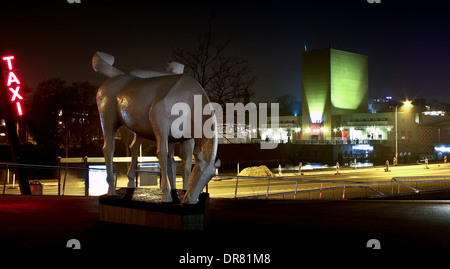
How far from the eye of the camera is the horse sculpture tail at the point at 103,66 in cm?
816

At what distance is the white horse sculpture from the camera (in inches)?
266

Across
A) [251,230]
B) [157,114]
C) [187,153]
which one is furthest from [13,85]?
[251,230]

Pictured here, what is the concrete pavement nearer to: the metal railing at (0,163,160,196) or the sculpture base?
the sculpture base

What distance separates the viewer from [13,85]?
19.2 metres

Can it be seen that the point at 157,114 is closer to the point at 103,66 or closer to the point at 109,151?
the point at 109,151

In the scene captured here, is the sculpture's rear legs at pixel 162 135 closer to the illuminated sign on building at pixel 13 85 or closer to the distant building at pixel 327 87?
the illuminated sign on building at pixel 13 85

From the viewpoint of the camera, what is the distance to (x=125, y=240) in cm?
611

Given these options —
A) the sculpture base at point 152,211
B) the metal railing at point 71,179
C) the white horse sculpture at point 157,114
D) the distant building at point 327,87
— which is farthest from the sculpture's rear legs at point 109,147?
the distant building at point 327,87

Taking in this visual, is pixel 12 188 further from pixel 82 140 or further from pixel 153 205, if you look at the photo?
pixel 82 140

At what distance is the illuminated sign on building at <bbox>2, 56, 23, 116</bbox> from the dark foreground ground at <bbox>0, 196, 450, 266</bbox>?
32.2 ft

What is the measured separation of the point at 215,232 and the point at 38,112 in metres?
44.8

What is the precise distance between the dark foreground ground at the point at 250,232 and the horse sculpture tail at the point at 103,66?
2564mm

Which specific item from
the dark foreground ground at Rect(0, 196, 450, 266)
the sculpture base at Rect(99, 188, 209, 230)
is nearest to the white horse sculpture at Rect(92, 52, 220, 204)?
the sculpture base at Rect(99, 188, 209, 230)
